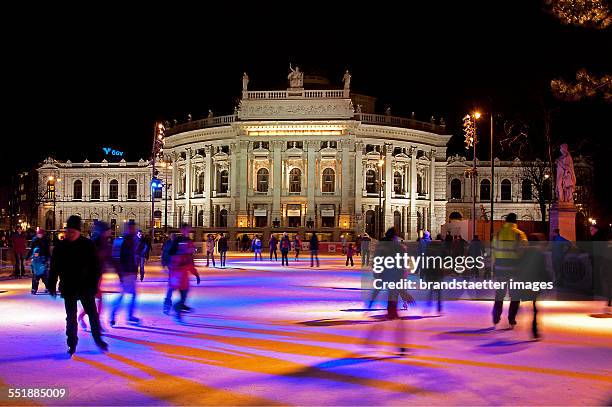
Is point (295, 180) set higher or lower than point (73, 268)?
higher

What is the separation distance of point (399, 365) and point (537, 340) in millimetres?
3545

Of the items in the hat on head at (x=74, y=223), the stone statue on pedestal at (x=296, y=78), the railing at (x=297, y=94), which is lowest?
the hat on head at (x=74, y=223)

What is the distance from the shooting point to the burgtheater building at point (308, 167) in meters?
85.2

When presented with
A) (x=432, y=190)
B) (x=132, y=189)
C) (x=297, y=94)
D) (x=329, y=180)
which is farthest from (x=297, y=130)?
(x=132, y=189)

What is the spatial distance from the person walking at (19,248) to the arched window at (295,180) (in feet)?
186

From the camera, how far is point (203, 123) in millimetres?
92375

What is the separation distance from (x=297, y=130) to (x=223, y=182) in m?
11.9

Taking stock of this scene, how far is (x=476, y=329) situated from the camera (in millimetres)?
14383

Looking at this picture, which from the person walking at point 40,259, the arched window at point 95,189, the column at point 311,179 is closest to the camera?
the person walking at point 40,259

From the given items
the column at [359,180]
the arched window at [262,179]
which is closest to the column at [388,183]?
A: the column at [359,180]

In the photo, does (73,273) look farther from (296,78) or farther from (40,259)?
(296,78)

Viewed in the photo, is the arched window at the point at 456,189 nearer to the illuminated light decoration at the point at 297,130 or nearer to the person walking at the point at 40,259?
the illuminated light decoration at the point at 297,130

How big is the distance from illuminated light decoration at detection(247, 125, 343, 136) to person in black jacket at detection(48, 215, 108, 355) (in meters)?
74.8

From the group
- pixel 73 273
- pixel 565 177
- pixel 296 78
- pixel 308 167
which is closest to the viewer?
pixel 73 273
